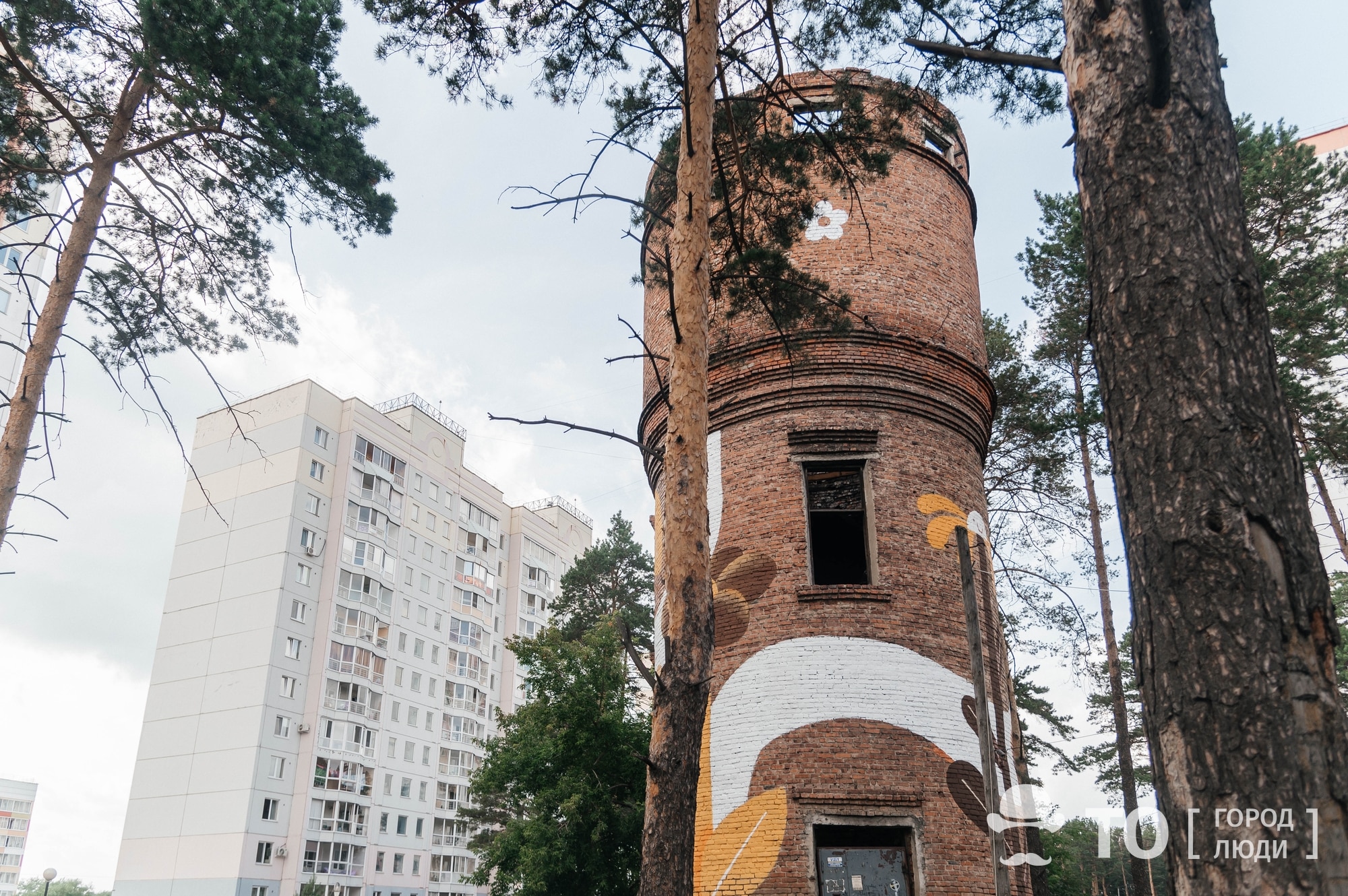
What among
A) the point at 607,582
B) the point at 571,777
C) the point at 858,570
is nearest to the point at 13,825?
the point at 607,582

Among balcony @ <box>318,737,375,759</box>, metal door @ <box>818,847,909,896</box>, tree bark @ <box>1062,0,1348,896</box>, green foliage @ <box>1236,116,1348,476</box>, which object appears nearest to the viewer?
tree bark @ <box>1062,0,1348,896</box>

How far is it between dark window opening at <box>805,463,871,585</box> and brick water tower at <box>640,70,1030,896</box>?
A: 30mm

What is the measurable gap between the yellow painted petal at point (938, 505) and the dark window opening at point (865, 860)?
11.7 feet

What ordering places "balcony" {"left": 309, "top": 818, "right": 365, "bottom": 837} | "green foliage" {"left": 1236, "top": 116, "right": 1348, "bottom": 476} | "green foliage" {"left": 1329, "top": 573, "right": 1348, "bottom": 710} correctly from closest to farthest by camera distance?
"green foliage" {"left": 1236, "top": 116, "right": 1348, "bottom": 476}, "green foliage" {"left": 1329, "top": 573, "right": 1348, "bottom": 710}, "balcony" {"left": 309, "top": 818, "right": 365, "bottom": 837}

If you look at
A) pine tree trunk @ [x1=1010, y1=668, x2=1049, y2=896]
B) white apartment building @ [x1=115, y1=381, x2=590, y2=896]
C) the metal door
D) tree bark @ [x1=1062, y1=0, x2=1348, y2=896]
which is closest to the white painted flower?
pine tree trunk @ [x1=1010, y1=668, x2=1049, y2=896]

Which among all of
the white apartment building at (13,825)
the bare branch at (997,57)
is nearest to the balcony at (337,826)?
the bare branch at (997,57)

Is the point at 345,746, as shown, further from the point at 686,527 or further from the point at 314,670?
the point at 686,527

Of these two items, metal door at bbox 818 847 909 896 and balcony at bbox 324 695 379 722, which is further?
balcony at bbox 324 695 379 722

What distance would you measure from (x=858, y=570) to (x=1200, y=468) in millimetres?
10538

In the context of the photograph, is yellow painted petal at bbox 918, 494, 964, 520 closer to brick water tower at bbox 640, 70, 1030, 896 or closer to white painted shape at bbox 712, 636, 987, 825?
brick water tower at bbox 640, 70, 1030, 896

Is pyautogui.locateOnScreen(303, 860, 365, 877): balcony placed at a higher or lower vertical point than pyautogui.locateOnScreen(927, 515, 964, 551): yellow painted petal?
lower

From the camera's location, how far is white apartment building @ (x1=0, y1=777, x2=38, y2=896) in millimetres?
96062

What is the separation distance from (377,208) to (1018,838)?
10.4m

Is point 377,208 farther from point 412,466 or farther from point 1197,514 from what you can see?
point 412,466
